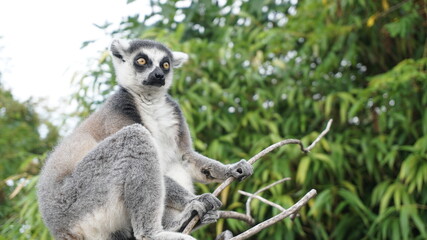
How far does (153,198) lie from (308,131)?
2.74m

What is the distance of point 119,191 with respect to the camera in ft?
10.4

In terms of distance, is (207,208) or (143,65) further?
(143,65)

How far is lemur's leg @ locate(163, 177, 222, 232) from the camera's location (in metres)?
3.22

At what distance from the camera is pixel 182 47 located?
5.48 meters

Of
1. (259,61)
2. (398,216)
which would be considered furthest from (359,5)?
(398,216)

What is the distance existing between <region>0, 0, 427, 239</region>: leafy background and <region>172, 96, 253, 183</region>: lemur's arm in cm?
120

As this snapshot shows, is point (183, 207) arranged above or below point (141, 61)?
below

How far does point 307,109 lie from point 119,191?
2.90 meters


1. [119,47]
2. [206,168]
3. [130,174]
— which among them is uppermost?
[119,47]

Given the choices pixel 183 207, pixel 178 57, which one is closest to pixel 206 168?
pixel 183 207

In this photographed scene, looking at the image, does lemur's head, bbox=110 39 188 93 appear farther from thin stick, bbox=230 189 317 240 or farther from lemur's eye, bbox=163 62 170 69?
thin stick, bbox=230 189 317 240

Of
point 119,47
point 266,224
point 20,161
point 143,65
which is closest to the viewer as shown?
point 266,224

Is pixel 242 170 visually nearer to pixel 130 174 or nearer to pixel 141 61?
pixel 130 174

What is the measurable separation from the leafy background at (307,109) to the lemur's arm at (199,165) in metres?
1.20
